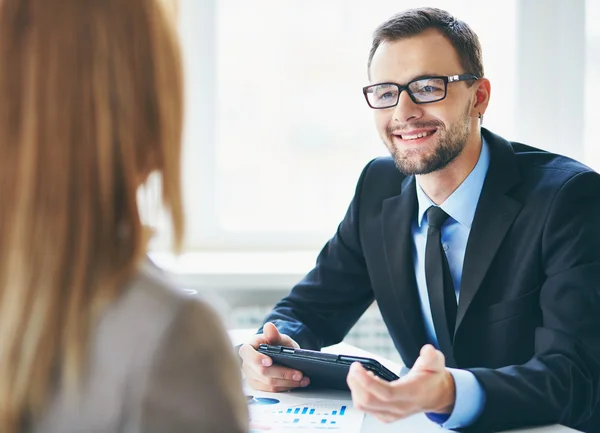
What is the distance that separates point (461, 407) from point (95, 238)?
851 mm

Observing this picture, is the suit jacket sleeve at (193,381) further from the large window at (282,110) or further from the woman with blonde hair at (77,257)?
the large window at (282,110)

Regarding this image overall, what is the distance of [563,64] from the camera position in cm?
288

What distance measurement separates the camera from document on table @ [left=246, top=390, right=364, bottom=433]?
1.32 metres

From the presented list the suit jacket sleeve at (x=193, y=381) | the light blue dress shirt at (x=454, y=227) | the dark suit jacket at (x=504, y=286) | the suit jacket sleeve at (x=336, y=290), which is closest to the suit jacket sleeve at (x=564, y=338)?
the dark suit jacket at (x=504, y=286)

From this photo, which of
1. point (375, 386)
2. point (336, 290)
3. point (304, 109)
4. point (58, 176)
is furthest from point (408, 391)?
point (304, 109)

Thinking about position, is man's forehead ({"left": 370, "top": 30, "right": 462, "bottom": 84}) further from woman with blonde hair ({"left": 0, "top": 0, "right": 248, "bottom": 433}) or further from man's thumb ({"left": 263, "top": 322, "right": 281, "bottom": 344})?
woman with blonde hair ({"left": 0, "top": 0, "right": 248, "bottom": 433})

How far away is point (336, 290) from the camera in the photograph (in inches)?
82.2

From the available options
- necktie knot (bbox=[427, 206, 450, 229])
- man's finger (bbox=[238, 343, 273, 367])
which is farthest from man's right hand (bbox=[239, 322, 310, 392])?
necktie knot (bbox=[427, 206, 450, 229])

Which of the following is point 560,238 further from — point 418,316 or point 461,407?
point 461,407

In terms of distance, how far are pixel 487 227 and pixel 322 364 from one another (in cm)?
58

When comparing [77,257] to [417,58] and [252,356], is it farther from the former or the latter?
[417,58]

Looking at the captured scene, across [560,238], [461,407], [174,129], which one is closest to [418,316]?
[560,238]

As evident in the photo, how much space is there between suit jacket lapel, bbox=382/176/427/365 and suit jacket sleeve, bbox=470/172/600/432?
0.36 m

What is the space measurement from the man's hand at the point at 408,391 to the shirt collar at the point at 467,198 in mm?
616
